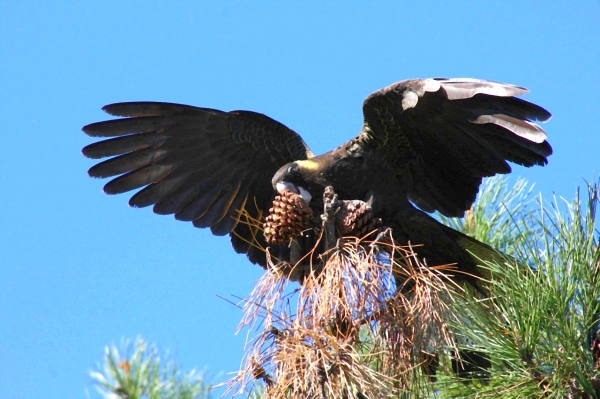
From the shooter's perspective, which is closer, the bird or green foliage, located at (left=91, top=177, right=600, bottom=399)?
green foliage, located at (left=91, top=177, right=600, bottom=399)

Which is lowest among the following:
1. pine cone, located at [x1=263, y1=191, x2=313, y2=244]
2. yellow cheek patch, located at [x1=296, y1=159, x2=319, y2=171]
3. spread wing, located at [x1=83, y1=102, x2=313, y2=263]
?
pine cone, located at [x1=263, y1=191, x2=313, y2=244]

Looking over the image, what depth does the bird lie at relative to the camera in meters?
4.86

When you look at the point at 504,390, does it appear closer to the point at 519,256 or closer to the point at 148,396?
the point at 519,256

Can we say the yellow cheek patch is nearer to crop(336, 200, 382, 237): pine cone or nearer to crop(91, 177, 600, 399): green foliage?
crop(336, 200, 382, 237): pine cone

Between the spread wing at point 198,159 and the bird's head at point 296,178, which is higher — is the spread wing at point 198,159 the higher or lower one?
the higher one

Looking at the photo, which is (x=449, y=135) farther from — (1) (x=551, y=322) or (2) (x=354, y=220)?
(1) (x=551, y=322)

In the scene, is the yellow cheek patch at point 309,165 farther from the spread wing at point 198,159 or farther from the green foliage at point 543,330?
the green foliage at point 543,330

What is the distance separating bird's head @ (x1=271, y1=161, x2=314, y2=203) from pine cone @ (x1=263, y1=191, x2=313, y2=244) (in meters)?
0.89

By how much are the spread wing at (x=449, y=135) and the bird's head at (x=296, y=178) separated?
0.39 meters

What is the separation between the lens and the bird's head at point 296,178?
5289mm

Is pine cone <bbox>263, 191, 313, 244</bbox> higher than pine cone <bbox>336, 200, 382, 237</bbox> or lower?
higher

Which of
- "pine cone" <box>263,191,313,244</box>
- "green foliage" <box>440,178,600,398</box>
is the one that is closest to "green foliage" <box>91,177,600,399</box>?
"green foliage" <box>440,178,600,398</box>

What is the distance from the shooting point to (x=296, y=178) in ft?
17.5

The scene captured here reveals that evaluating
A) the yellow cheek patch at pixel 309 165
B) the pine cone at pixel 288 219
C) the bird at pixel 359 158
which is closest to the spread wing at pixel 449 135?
the bird at pixel 359 158
